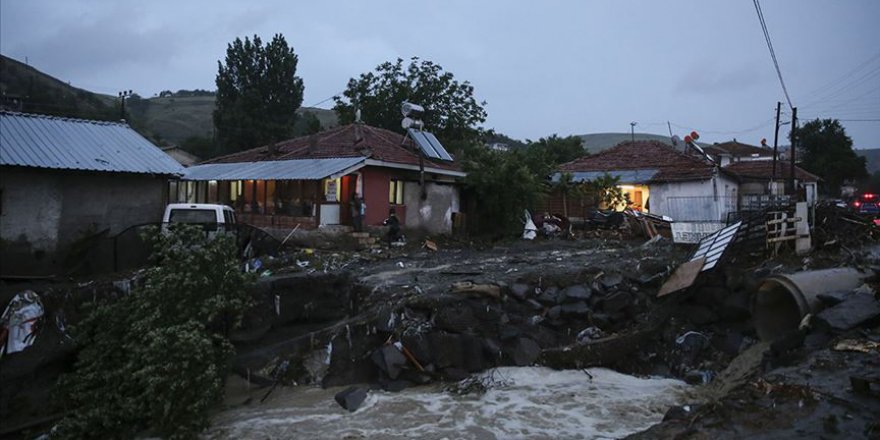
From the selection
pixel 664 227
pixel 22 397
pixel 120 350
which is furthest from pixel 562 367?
pixel 664 227

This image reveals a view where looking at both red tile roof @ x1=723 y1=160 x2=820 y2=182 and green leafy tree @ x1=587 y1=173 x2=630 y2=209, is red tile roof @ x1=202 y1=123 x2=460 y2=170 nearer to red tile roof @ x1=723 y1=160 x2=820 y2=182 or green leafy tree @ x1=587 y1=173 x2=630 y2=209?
green leafy tree @ x1=587 y1=173 x2=630 y2=209

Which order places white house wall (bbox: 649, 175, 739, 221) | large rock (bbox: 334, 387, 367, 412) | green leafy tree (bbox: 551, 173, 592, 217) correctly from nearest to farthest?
large rock (bbox: 334, 387, 367, 412) < white house wall (bbox: 649, 175, 739, 221) < green leafy tree (bbox: 551, 173, 592, 217)

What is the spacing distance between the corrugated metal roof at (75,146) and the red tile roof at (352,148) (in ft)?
23.1

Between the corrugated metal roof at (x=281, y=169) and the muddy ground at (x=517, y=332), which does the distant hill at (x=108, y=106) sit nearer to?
the corrugated metal roof at (x=281, y=169)

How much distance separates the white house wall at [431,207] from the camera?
20219 millimetres

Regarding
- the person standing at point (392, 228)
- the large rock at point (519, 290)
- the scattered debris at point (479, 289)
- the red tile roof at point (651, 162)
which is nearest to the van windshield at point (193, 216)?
the person standing at point (392, 228)

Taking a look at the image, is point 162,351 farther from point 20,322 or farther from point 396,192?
point 396,192

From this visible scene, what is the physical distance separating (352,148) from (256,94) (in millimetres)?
25661

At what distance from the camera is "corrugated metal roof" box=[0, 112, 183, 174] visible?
1084 centimetres

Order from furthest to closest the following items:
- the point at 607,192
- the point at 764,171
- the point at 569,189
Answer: the point at 764,171, the point at 569,189, the point at 607,192

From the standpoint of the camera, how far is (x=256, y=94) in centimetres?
4169

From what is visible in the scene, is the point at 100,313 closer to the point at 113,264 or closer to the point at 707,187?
the point at 113,264

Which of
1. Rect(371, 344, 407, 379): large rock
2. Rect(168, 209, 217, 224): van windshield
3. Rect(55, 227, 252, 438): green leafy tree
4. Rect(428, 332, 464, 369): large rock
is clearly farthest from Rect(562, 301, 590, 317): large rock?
Rect(168, 209, 217, 224): van windshield

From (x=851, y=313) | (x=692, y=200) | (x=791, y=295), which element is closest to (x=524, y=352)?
(x=791, y=295)
